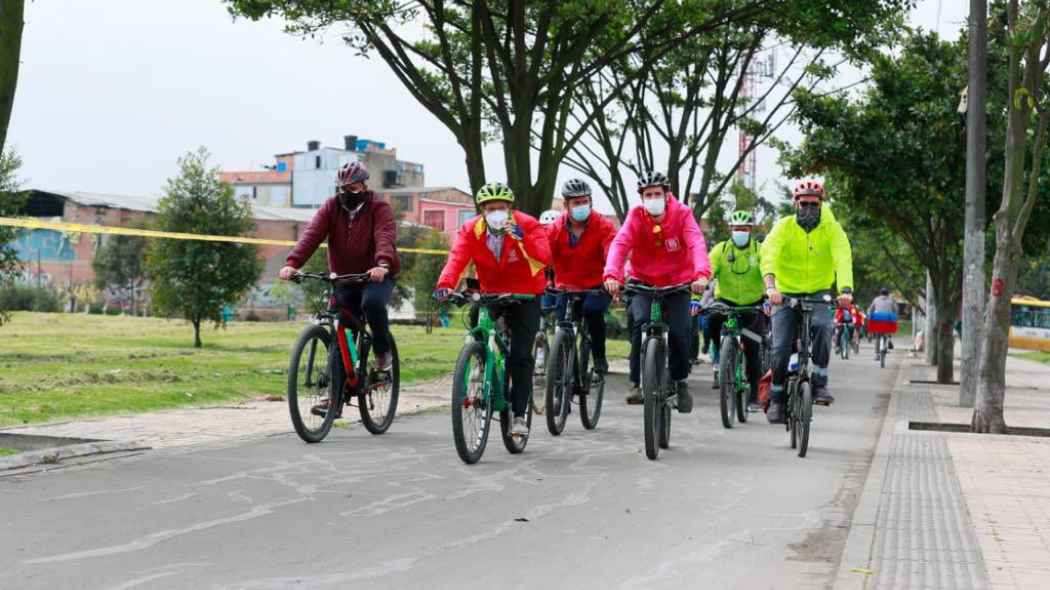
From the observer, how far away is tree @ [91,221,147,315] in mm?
72500

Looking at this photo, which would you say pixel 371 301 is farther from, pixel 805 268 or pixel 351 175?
pixel 805 268

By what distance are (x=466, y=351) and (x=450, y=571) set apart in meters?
3.17

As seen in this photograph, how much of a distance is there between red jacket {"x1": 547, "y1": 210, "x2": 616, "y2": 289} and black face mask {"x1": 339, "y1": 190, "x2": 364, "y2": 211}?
71.0 inches

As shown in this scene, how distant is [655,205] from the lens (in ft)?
33.6

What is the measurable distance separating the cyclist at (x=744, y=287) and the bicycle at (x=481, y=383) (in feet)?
11.8

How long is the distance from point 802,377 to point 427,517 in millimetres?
4150

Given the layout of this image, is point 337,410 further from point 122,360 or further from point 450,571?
point 122,360

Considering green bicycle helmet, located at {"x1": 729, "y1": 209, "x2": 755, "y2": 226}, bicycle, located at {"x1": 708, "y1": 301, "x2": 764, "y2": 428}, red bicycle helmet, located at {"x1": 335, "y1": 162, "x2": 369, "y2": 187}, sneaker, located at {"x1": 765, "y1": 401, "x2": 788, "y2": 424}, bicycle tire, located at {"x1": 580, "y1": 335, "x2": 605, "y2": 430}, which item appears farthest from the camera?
green bicycle helmet, located at {"x1": 729, "y1": 209, "x2": 755, "y2": 226}

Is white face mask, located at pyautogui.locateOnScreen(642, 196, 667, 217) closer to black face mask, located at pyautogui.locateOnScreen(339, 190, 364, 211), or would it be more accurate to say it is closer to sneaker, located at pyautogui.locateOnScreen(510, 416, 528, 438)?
sneaker, located at pyautogui.locateOnScreen(510, 416, 528, 438)

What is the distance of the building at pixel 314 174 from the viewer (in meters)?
116

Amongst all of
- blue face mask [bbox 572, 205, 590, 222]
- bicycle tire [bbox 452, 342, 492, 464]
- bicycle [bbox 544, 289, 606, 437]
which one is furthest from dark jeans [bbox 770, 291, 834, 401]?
bicycle tire [bbox 452, 342, 492, 464]

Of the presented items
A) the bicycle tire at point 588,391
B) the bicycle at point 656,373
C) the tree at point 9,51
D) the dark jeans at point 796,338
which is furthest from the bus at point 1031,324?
the tree at point 9,51

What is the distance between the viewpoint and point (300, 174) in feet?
387

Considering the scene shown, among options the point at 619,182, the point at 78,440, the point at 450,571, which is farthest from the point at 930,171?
the point at 450,571
